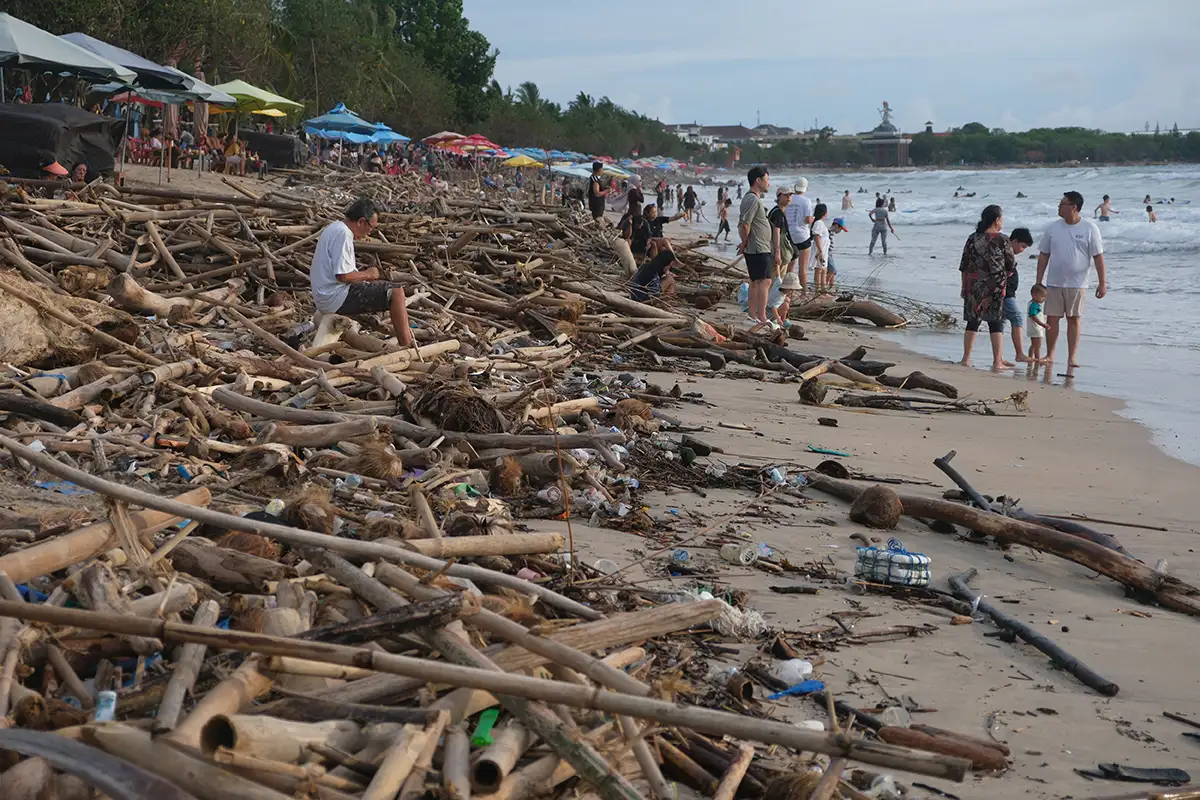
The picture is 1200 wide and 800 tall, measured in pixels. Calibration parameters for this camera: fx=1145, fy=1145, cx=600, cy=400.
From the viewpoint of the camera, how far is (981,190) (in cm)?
8200

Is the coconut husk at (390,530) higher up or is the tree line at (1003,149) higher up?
the tree line at (1003,149)

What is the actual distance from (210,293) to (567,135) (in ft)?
323

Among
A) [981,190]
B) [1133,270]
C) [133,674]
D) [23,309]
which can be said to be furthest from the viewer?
[981,190]

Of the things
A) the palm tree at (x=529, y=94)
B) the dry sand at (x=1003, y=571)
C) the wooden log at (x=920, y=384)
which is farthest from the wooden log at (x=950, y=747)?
the palm tree at (x=529, y=94)

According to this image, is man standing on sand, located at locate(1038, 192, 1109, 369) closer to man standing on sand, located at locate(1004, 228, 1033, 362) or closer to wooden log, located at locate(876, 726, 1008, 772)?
man standing on sand, located at locate(1004, 228, 1033, 362)

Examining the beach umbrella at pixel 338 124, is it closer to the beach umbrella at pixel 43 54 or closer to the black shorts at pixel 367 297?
the beach umbrella at pixel 43 54

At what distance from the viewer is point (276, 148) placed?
32.4 m

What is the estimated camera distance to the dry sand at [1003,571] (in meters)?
3.81

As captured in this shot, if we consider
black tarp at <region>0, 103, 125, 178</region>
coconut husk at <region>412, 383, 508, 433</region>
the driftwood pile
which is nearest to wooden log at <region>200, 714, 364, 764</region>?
the driftwood pile

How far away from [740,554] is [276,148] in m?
30.0

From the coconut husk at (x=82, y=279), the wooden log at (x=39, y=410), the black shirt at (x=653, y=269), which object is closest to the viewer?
the wooden log at (x=39, y=410)

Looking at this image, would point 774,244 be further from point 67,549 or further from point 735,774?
point 735,774

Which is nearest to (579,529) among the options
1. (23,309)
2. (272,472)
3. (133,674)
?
(272,472)

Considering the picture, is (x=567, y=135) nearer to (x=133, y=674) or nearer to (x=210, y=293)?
(x=210, y=293)
